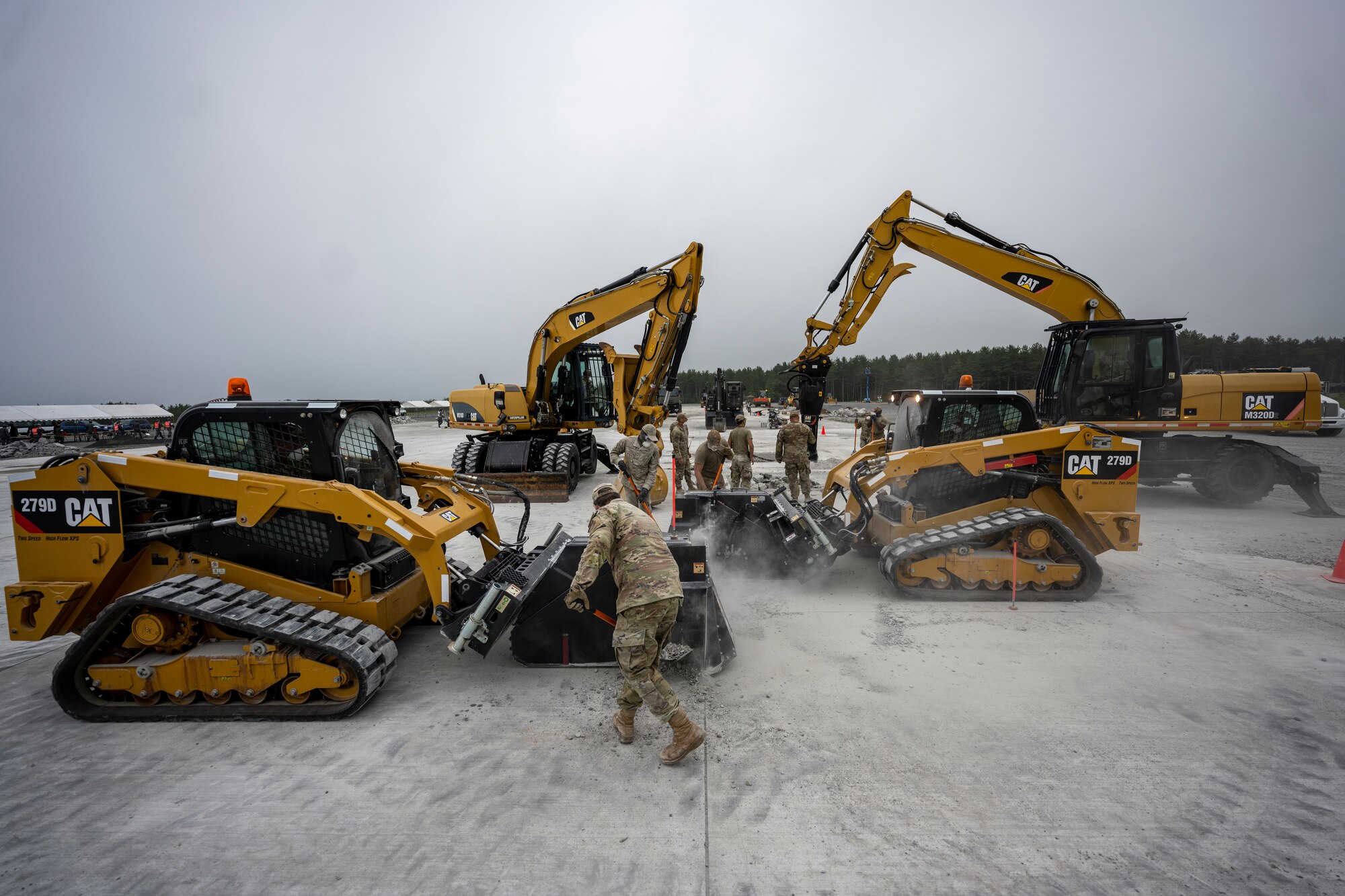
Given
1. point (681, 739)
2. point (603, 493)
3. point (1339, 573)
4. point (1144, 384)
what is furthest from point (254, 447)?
point (1144, 384)

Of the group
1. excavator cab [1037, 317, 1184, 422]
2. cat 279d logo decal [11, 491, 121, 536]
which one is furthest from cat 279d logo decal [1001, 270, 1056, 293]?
cat 279d logo decal [11, 491, 121, 536]

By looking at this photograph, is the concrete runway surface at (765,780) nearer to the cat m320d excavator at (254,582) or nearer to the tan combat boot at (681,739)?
the tan combat boot at (681,739)

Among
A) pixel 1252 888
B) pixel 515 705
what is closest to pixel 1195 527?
pixel 1252 888

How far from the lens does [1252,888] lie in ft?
7.89

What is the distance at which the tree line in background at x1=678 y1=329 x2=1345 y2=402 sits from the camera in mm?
51531

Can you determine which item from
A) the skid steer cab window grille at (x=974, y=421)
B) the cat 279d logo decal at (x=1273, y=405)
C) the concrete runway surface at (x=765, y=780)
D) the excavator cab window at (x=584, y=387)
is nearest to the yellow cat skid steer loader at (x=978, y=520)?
the skid steer cab window grille at (x=974, y=421)

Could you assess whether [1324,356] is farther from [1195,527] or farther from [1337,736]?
[1337,736]

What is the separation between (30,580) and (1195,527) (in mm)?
13575

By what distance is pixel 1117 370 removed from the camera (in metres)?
9.76

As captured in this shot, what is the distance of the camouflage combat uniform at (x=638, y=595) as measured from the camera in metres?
3.24

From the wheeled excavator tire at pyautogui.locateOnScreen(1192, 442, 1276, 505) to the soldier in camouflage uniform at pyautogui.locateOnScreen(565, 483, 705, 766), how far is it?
12143 millimetres

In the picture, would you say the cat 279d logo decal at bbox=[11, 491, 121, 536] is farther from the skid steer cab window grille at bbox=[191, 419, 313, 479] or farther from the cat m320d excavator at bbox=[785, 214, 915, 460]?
the cat m320d excavator at bbox=[785, 214, 915, 460]

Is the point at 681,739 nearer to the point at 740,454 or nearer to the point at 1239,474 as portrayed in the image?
the point at 740,454

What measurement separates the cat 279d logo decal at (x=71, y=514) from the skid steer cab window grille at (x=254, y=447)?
57 centimetres
